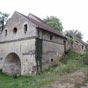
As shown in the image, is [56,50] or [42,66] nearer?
[42,66]

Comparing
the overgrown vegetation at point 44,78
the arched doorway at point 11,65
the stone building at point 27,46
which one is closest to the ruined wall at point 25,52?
the stone building at point 27,46

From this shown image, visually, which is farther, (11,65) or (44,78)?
(11,65)

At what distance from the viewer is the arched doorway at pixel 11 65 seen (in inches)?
1059

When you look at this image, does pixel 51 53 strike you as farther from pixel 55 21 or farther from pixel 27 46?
pixel 55 21

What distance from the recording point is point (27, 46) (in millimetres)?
23750

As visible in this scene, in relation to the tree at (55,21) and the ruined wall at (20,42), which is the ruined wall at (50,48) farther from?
the tree at (55,21)

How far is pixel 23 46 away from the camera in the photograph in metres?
24.3

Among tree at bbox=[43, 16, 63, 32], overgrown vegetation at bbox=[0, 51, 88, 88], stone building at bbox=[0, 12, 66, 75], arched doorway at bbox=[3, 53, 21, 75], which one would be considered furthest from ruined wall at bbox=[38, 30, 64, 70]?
tree at bbox=[43, 16, 63, 32]

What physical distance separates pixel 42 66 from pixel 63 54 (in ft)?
25.5

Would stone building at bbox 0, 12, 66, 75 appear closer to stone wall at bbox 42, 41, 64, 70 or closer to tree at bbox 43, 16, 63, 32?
stone wall at bbox 42, 41, 64, 70

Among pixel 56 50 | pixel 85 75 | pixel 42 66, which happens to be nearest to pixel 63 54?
pixel 56 50

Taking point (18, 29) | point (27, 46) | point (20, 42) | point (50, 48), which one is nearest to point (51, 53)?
point (50, 48)

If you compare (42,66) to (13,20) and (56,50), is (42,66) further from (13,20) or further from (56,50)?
(13,20)

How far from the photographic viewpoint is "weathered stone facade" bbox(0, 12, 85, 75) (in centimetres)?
2314
